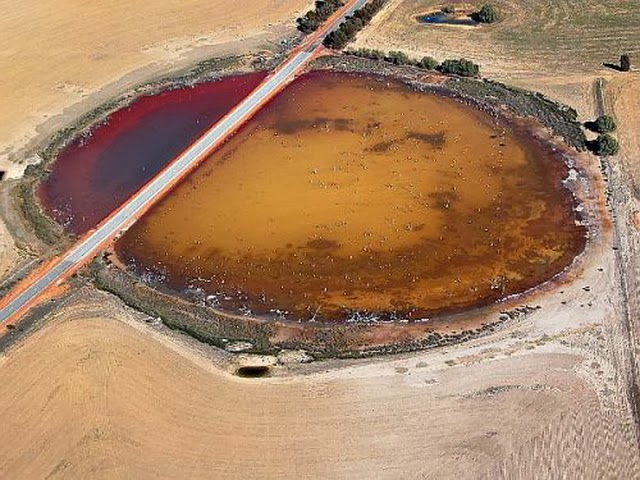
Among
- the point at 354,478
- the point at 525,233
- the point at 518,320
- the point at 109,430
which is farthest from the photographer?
the point at 525,233

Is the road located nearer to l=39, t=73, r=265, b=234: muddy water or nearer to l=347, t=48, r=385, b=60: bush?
l=39, t=73, r=265, b=234: muddy water

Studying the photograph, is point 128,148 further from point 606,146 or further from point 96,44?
point 606,146

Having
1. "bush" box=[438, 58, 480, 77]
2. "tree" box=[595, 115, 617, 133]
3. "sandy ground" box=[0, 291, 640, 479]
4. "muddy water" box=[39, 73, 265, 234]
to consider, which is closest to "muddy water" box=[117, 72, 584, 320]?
"muddy water" box=[39, 73, 265, 234]

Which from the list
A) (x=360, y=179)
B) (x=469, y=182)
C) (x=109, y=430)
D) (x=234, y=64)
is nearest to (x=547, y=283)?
(x=469, y=182)

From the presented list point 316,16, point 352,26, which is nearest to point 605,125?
point 352,26

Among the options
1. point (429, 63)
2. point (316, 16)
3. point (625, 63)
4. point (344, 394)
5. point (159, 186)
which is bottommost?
point (344, 394)

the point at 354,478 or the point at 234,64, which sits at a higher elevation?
the point at 234,64

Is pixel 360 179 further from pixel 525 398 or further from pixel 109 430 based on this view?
pixel 109 430
